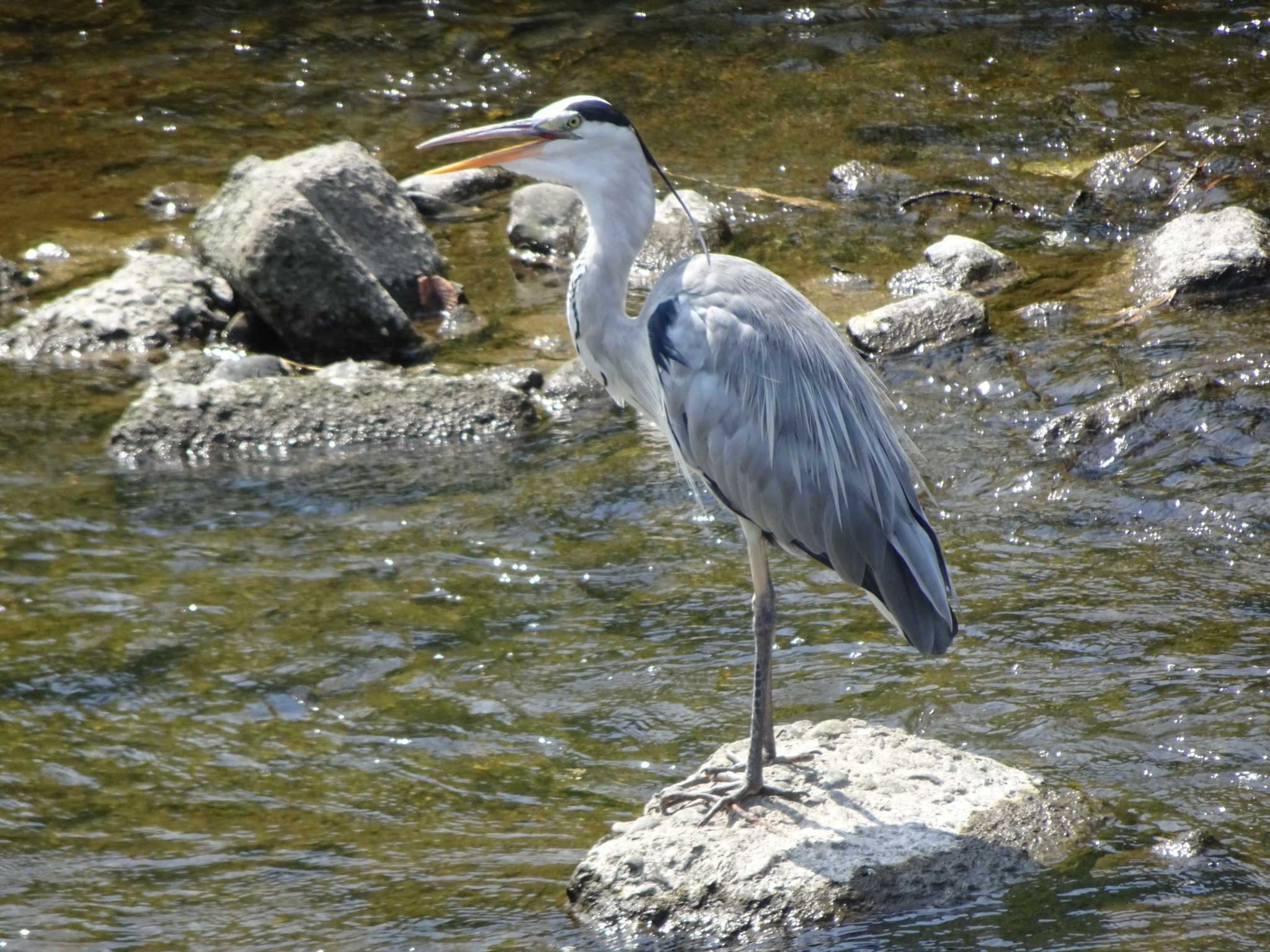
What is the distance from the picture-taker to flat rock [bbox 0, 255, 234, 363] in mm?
7781

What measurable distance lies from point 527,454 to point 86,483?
1919 mm

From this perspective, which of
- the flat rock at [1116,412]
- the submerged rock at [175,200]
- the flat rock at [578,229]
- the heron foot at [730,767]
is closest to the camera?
the heron foot at [730,767]

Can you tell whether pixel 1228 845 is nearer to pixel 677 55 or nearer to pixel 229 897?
pixel 229 897

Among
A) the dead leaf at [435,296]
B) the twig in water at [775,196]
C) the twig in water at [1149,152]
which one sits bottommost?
the dead leaf at [435,296]

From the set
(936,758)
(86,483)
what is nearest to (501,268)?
(86,483)

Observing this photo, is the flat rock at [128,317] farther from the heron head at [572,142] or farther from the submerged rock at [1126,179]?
the submerged rock at [1126,179]

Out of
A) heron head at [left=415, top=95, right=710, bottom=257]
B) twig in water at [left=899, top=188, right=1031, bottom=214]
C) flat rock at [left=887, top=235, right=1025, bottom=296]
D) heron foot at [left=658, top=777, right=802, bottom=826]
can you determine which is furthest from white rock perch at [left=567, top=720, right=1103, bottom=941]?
twig in water at [left=899, top=188, right=1031, bottom=214]

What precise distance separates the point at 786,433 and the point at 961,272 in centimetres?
419

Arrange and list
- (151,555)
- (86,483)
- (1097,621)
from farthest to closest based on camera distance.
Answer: (86,483) < (151,555) < (1097,621)

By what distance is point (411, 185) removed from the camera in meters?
9.68

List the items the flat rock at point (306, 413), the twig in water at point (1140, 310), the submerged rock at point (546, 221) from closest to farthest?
the flat rock at point (306, 413) → the twig in water at point (1140, 310) → the submerged rock at point (546, 221)

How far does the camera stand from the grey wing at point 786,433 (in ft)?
13.8

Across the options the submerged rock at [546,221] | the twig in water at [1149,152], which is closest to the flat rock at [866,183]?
the twig in water at [1149,152]

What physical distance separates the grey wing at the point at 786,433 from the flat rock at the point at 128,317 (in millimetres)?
4380
